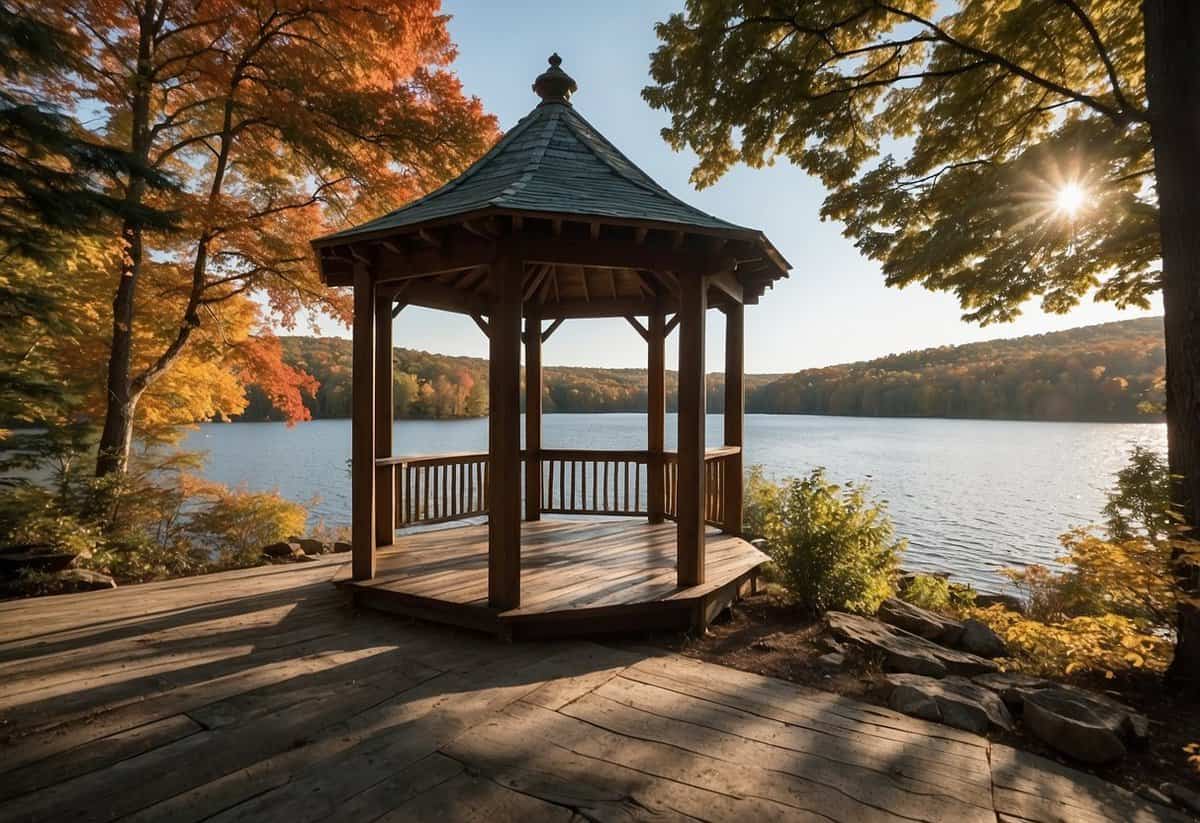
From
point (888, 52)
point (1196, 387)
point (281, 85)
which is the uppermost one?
point (281, 85)

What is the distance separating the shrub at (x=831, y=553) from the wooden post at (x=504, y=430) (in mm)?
2489

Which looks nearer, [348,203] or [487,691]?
[487,691]

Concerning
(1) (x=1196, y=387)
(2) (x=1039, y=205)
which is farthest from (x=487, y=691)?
(2) (x=1039, y=205)

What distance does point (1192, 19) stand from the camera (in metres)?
3.50

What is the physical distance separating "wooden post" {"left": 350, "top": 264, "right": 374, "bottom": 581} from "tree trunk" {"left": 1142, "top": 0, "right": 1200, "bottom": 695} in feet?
19.2

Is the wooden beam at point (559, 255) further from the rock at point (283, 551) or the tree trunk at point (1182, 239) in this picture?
the rock at point (283, 551)

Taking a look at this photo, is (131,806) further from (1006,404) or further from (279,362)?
(1006,404)

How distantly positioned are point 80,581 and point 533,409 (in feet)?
16.8

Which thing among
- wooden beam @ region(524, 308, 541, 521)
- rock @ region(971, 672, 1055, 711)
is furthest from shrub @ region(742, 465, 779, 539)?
rock @ region(971, 672, 1055, 711)

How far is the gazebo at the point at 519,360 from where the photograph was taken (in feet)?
13.2

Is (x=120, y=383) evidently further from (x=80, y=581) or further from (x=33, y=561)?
(x=80, y=581)

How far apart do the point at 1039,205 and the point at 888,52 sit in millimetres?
2307

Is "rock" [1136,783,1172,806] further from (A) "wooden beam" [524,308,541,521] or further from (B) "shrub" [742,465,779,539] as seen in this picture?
(B) "shrub" [742,465,779,539]

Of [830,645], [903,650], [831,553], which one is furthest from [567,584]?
[903,650]
